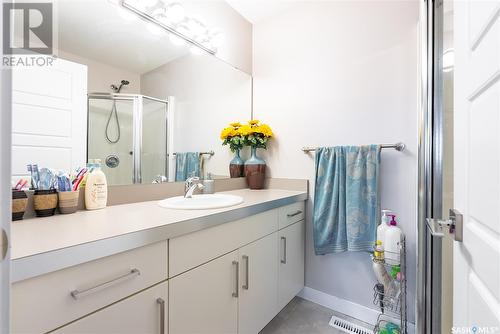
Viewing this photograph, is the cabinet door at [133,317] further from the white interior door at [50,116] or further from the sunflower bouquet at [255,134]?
the sunflower bouquet at [255,134]

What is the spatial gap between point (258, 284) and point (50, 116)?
4.25 feet

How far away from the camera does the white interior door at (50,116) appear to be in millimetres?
908

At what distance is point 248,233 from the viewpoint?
1.20 meters

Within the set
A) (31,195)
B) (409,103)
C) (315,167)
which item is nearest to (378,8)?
(409,103)

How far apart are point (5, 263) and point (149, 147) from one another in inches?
44.0

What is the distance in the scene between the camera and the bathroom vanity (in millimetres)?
568

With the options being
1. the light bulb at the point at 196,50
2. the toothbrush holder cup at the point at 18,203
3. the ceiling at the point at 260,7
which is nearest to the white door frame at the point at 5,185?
the toothbrush holder cup at the point at 18,203

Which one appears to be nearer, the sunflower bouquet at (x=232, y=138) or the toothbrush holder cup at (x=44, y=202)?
the toothbrush holder cup at (x=44, y=202)

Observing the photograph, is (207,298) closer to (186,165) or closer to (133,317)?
(133,317)

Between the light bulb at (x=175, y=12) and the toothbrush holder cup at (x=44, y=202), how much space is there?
1217mm

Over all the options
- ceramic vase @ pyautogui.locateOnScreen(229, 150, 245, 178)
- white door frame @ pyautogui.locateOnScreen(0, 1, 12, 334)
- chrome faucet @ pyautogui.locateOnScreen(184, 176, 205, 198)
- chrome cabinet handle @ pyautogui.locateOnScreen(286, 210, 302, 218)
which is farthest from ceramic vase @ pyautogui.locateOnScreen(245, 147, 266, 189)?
white door frame @ pyautogui.locateOnScreen(0, 1, 12, 334)

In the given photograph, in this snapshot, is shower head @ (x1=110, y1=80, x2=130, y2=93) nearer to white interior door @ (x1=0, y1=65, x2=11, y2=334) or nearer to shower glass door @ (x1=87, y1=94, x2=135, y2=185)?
shower glass door @ (x1=87, y1=94, x2=135, y2=185)

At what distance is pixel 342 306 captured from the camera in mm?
1633

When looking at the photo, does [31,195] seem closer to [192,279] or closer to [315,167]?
[192,279]
